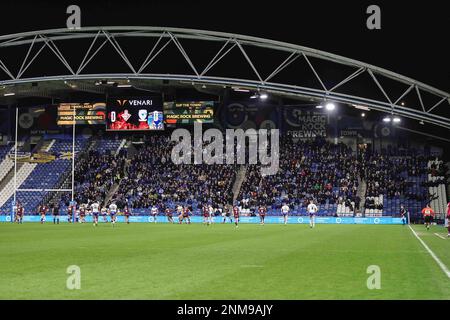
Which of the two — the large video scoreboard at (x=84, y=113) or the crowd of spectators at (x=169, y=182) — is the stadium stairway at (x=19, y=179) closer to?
the large video scoreboard at (x=84, y=113)

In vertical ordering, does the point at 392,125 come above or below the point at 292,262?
above

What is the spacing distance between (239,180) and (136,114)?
11.9m

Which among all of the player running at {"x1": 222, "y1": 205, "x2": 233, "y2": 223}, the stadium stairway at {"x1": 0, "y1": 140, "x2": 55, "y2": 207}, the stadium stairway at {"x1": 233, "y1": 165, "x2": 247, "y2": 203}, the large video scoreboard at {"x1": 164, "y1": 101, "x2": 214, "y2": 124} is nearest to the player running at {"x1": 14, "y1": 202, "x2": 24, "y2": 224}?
the stadium stairway at {"x1": 0, "y1": 140, "x2": 55, "y2": 207}

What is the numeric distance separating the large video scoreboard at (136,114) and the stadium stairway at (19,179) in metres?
11.4

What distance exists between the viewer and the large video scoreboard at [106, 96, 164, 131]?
5900cm

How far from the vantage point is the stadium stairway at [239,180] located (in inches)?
2276

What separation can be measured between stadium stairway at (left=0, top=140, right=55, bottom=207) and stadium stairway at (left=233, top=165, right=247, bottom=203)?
22.3m

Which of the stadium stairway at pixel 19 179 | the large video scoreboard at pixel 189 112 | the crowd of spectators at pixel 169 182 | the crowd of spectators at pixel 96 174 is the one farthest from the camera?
the stadium stairway at pixel 19 179

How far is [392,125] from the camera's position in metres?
59.6

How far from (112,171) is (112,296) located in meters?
54.1

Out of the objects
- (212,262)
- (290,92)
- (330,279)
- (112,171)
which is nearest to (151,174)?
(112,171)

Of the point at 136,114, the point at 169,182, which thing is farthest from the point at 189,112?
the point at 169,182

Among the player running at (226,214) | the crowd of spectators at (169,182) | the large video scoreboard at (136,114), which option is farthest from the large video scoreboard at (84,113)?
the player running at (226,214)

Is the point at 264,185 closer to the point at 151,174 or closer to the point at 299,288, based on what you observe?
the point at 151,174
